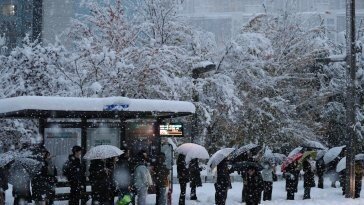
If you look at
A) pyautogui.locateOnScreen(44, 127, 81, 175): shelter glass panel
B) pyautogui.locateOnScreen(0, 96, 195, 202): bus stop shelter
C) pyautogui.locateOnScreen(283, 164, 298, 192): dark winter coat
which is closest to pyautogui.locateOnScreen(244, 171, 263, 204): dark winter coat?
pyautogui.locateOnScreen(0, 96, 195, 202): bus stop shelter

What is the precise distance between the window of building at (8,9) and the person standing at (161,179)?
36.9 meters

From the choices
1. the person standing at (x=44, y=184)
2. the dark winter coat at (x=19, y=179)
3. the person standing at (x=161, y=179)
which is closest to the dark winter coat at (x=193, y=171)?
the person standing at (x=161, y=179)

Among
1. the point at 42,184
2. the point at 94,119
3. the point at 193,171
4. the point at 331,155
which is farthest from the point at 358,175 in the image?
the point at 42,184

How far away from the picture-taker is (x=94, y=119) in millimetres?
16469

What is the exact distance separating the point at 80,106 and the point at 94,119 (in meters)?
2.99

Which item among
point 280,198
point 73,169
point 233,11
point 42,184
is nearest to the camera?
point 42,184

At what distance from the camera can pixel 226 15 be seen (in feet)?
190

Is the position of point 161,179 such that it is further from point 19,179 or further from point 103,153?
point 19,179

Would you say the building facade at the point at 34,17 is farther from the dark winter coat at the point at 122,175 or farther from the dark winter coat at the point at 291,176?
the dark winter coat at the point at 122,175

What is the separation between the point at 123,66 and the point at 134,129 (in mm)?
4889

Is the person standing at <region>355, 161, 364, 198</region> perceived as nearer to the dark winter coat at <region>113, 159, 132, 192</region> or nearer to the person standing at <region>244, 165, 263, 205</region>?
the person standing at <region>244, 165, 263, 205</region>

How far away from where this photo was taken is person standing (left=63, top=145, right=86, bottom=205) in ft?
A: 45.9

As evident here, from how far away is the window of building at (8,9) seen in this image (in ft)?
157

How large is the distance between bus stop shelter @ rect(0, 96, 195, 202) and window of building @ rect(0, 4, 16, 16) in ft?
111
